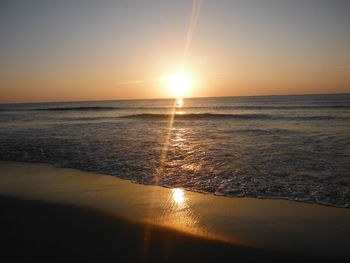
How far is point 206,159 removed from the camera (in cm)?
758

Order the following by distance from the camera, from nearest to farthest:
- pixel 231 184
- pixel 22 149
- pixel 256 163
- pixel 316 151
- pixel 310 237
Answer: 1. pixel 310 237
2. pixel 231 184
3. pixel 256 163
4. pixel 316 151
5. pixel 22 149

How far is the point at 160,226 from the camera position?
3365 millimetres

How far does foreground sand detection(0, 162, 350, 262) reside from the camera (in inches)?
107

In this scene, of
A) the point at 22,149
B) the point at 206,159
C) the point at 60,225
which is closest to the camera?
the point at 60,225

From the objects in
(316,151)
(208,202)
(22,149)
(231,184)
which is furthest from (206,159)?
(22,149)

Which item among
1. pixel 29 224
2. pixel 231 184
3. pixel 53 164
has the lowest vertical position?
pixel 29 224

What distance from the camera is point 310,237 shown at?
119 inches

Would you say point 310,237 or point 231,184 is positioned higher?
point 231,184

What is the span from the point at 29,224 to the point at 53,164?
13.9ft

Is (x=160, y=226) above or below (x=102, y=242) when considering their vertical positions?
above

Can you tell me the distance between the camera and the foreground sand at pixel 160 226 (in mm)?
2709

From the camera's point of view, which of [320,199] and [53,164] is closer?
[320,199]

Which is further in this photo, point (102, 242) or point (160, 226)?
point (160, 226)

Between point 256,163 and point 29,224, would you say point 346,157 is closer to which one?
point 256,163
